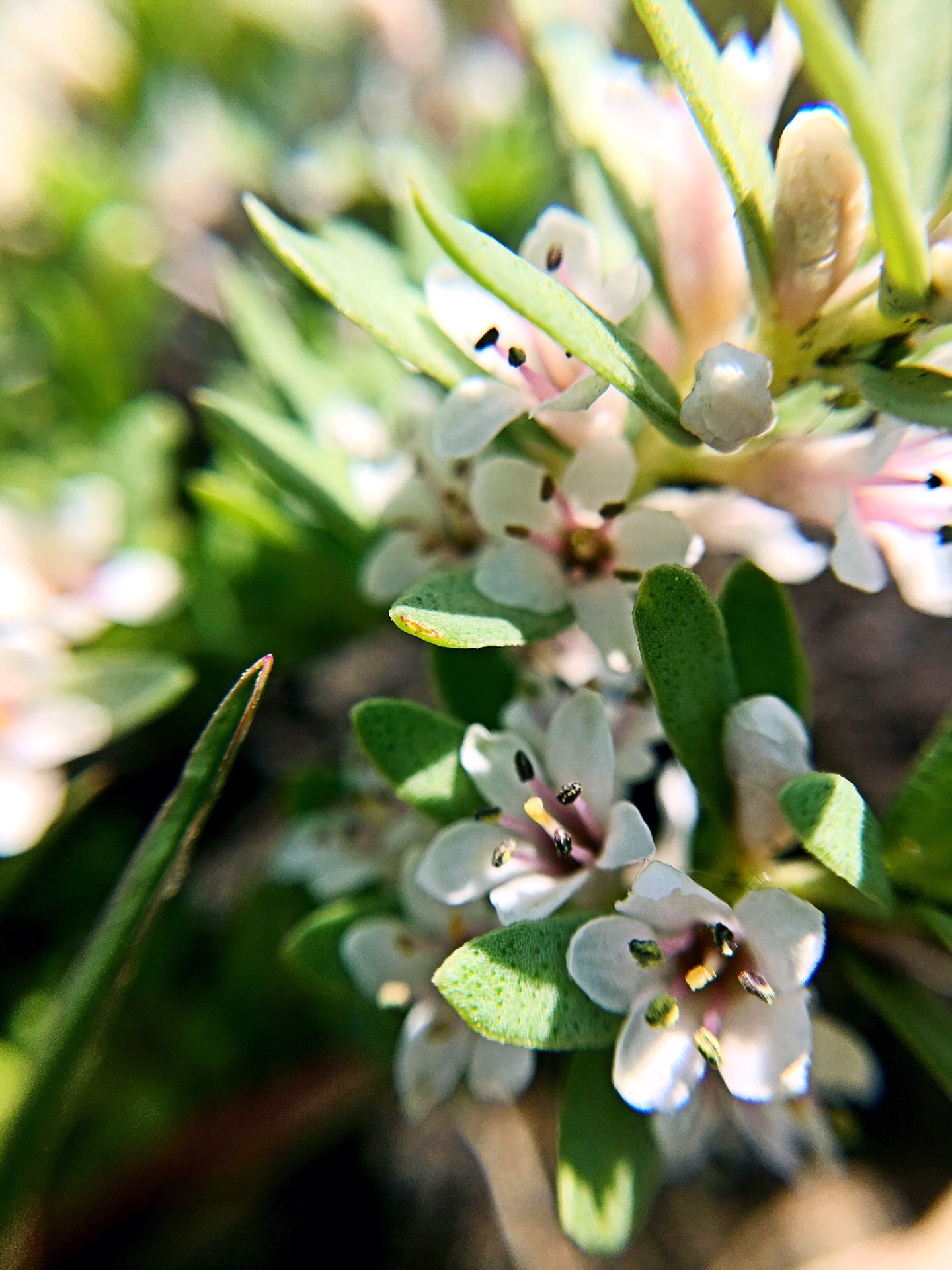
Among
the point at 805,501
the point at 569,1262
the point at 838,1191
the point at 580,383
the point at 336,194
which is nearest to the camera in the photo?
the point at 580,383

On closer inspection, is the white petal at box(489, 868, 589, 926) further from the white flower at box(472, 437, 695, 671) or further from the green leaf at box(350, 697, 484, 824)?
the white flower at box(472, 437, 695, 671)

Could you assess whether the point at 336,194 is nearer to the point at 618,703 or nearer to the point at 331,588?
the point at 331,588

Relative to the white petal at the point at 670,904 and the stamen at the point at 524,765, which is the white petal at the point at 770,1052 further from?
the stamen at the point at 524,765

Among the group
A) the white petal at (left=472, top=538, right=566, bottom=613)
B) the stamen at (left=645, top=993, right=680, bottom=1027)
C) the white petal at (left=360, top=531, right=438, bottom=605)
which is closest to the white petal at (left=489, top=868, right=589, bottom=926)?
the stamen at (left=645, top=993, right=680, bottom=1027)

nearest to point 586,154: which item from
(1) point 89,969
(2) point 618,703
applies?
(2) point 618,703

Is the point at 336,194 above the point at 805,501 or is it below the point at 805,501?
above

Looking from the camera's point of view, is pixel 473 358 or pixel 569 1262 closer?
pixel 473 358
